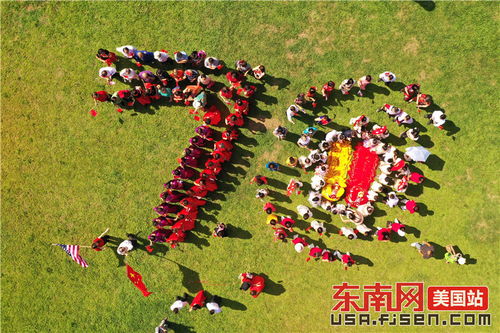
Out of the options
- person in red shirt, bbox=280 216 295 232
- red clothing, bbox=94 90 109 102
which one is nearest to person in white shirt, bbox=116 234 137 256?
red clothing, bbox=94 90 109 102

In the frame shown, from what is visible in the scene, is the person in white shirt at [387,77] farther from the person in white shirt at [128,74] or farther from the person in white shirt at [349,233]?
the person in white shirt at [128,74]

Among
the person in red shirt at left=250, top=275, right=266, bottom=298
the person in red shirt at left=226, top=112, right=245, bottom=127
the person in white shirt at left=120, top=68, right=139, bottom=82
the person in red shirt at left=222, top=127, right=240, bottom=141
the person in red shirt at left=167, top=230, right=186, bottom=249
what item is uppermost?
the person in white shirt at left=120, top=68, right=139, bottom=82

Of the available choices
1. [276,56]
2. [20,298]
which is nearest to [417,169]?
[276,56]

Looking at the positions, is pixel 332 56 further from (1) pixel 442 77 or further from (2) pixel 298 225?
(2) pixel 298 225

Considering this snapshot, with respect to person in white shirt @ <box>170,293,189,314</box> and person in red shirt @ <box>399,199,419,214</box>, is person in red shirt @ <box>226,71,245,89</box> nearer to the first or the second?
person in red shirt @ <box>399,199,419,214</box>

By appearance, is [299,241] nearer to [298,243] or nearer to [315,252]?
[298,243]

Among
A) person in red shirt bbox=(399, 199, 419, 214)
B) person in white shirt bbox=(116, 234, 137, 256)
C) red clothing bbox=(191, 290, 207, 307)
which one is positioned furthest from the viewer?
red clothing bbox=(191, 290, 207, 307)

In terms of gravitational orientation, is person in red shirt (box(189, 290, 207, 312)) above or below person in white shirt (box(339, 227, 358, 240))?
below
